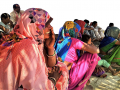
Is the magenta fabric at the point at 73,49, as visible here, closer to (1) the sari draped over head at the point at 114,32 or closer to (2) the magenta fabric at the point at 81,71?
(2) the magenta fabric at the point at 81,71

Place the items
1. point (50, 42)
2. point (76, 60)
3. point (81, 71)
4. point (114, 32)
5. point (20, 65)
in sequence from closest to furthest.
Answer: point (20, 65)
point (50, 42)
point (81, 71)
point (76, 60)
point (114, 32)

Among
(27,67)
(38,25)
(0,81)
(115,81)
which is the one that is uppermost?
(38,25)

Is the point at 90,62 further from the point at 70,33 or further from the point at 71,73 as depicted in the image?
the point at 70,33

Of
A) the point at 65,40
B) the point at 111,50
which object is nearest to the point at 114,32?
the point at 111,50

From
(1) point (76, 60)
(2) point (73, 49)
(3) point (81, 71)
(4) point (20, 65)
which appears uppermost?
(4) point (20, 65)

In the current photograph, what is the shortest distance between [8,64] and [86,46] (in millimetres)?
1644

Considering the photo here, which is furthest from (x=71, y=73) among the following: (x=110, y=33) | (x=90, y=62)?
(x=110, y=33)

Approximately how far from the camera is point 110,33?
3961mm

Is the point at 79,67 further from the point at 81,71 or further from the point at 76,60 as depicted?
the point at 76,60

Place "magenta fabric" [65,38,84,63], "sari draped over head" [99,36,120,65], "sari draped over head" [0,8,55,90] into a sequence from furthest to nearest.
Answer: "sari draped over head" [99,36,120,65]
"magenta fabric" [65,38,84,63]
"sari draped over head" [0,8,55,90]

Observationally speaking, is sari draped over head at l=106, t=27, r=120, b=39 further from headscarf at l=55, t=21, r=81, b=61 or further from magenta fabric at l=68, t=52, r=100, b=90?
magenta fabric at l=68, t=52, r=100, b=90

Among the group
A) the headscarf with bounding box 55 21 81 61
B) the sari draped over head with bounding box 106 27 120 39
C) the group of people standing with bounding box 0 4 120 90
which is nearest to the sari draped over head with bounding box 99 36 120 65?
the sari draped over head with bounding box 106 27 120 39

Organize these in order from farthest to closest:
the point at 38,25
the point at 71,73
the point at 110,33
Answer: the point at 110,33 → the point at 71,73 → the point at 38,25

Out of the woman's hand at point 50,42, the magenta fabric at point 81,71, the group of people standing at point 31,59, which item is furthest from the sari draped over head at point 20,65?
the magenta fabric at point 81,71
